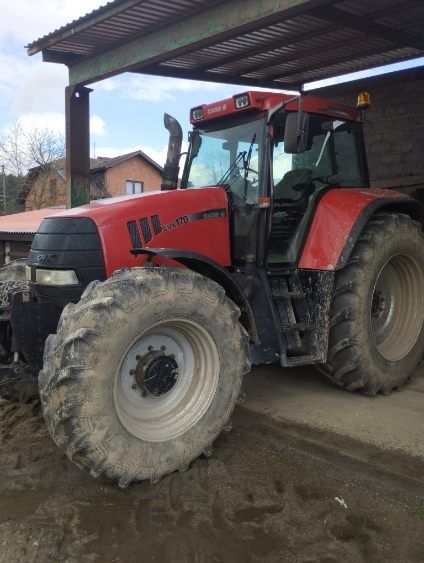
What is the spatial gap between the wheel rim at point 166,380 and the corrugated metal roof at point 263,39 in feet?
8.58

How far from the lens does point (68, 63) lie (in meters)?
6.22

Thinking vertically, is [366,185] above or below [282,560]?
above

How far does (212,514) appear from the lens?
9.39 feet

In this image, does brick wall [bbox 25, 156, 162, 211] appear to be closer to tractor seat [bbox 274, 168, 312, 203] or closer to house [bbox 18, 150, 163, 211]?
house [bbox 18, 150, 163, 211]

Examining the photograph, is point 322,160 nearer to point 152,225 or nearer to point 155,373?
point 152,225

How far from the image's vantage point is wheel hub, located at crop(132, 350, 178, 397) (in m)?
3.27

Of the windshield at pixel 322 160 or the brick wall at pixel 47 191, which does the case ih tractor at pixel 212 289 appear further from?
the brick wall at pixel 47 191

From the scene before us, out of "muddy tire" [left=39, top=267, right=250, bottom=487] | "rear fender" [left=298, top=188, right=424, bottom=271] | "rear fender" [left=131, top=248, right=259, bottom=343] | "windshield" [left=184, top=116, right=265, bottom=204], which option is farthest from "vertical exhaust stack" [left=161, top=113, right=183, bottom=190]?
"muddy tire" [left=39, top=267, right=250, bottom=487]

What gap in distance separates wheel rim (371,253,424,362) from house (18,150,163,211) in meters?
25.9

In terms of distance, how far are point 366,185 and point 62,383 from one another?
3.48m

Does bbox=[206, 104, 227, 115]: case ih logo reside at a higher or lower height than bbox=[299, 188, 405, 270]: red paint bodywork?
higher

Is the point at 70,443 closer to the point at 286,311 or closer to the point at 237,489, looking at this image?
the point at 237,489

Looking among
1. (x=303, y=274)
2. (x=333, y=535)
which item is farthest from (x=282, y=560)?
(x=303, y=274)

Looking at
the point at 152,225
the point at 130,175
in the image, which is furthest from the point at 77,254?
the point at 130,175
